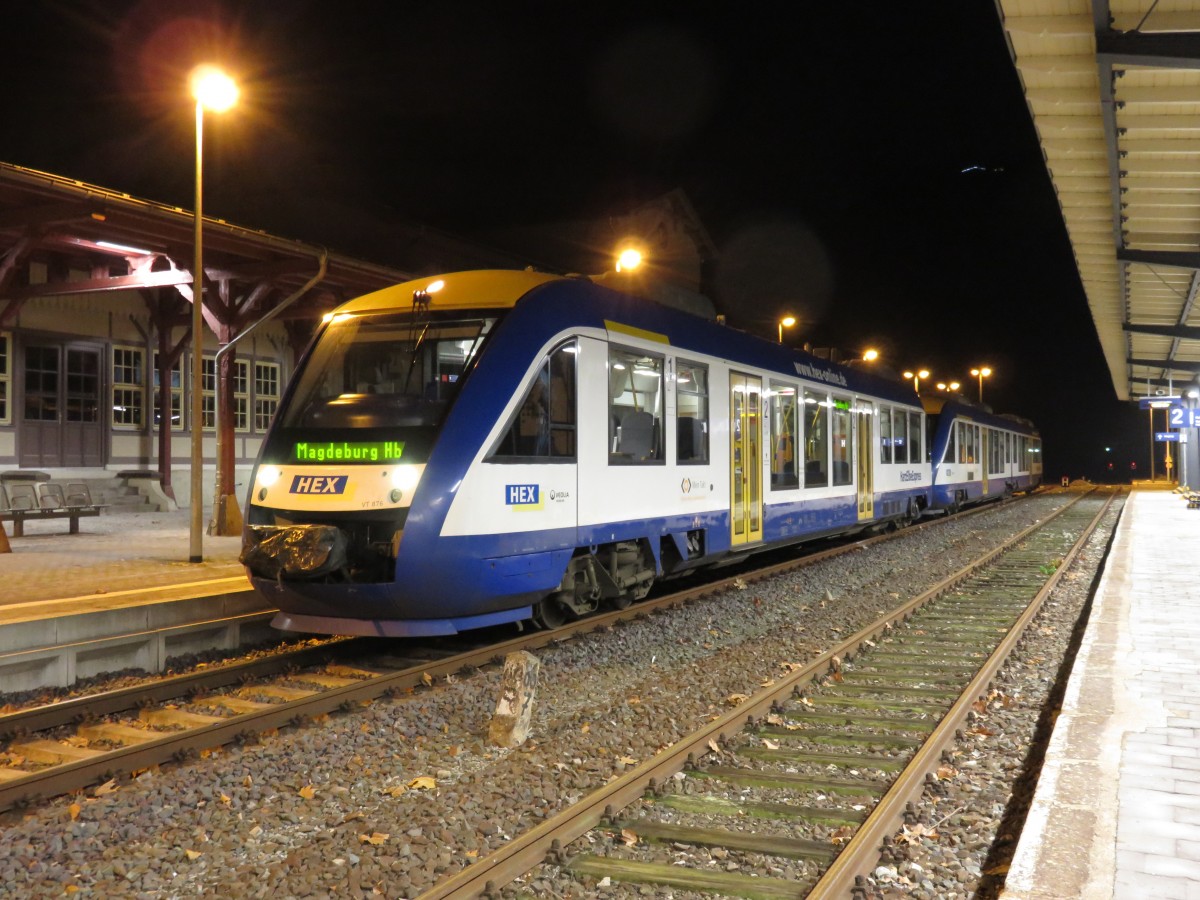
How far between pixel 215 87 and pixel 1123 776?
1086 cm

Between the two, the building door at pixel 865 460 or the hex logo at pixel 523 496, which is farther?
the building door at pixel 865 460

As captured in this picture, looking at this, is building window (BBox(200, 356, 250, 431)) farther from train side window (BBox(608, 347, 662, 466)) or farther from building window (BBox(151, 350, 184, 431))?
train side window (BBox(608, 347, 662, 466))

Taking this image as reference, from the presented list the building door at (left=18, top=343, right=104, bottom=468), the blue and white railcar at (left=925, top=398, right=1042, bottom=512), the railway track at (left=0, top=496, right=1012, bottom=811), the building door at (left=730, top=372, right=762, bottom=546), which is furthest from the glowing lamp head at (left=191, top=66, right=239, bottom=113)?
the blue and white railcar at (left=925, top=398, right=1042, bottom=512)

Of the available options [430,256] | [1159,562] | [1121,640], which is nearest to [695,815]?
[1121,640]

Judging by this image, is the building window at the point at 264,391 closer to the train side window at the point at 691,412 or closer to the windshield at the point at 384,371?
the train side window at the point at 691,412

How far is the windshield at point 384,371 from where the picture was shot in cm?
768

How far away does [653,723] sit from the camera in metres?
6.21

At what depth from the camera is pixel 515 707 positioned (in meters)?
5.90

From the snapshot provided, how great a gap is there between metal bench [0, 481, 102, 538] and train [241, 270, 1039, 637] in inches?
340

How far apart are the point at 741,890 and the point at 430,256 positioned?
28476mm

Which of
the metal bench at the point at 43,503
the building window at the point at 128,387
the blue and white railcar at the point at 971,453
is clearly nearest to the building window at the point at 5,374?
the metal bench at the point at 43,503

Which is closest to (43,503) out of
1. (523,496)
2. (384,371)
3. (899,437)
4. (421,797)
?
(384,371)

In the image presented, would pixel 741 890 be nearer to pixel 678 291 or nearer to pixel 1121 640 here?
pixel 1121 640

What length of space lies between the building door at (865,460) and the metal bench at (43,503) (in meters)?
12.6
